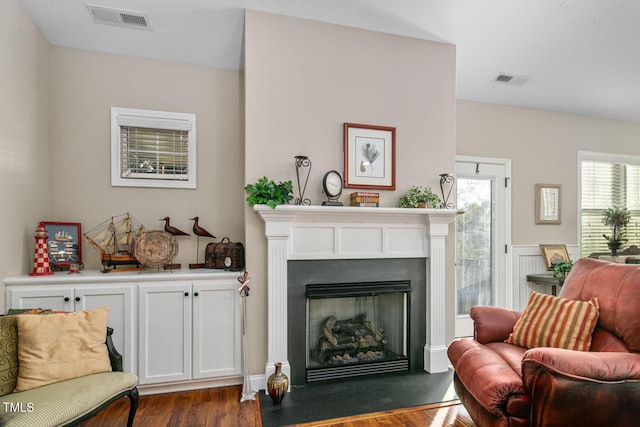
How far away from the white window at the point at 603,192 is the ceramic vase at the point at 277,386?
4404 mm

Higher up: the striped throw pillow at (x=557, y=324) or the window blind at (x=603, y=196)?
the window blind at (x=603, y=196)

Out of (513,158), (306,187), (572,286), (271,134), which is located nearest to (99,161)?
(271,134)

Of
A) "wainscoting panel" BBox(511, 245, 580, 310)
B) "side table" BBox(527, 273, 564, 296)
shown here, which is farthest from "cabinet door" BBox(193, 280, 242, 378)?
"side table" BBox(527, 273, 564, 296)

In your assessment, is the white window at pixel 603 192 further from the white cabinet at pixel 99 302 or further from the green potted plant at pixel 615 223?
the white cabinet at pixel 99 302

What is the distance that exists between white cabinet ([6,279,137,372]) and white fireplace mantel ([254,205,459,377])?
3.31 ft

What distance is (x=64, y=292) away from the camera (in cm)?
245

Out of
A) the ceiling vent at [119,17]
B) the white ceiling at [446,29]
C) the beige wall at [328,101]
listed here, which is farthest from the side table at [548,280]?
the ceiling vent at [119,17]

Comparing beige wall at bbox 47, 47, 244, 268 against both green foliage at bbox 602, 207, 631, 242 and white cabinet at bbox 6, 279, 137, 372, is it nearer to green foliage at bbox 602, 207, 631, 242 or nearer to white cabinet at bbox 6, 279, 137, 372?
Answer: white cabinet at bbox 6, 279, 137, 372

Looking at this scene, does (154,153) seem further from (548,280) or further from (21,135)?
(548,280)

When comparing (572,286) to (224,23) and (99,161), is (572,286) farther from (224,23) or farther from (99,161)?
(99,161)

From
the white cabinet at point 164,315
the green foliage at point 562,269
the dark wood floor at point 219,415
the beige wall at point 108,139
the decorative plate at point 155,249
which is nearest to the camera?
the dark wood floor at point 219,415

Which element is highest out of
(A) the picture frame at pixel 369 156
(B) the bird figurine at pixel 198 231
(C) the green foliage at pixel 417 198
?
(A) the picture frame at pixel 369 156

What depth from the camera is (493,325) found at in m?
2.36

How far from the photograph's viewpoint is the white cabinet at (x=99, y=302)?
2.41 m
